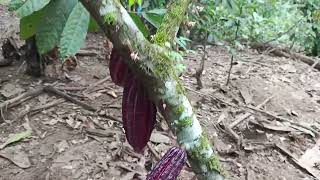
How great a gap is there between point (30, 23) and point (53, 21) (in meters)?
0.17

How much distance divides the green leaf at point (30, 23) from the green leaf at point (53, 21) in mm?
68

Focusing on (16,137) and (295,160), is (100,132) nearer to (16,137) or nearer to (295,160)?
(16,137)

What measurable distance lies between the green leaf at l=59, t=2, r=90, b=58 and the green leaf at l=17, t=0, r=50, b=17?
7 centimetres

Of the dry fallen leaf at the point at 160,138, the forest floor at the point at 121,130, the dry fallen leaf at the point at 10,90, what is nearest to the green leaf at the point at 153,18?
the forest floor at the point at 121,130

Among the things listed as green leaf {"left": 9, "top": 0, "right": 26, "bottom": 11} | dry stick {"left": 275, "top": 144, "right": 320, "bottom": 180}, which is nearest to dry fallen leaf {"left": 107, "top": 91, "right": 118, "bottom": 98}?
dry stick {"left": 275, "top": 144, "right": 320, "bottom": 180}

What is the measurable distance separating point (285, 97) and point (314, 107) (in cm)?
20

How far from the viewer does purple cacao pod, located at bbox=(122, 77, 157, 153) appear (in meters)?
0.94

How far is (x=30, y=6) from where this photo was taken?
1122mm

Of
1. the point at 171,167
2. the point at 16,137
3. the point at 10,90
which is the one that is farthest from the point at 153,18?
the point at 10,90

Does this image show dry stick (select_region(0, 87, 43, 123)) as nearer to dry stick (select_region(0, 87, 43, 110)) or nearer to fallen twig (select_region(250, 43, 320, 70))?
dry stick (select_region(0, 87, 43, 110))

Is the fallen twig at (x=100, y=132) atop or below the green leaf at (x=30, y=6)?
below

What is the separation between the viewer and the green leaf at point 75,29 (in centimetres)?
111

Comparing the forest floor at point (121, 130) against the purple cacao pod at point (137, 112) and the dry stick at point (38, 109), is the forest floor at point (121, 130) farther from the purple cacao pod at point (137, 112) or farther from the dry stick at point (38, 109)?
the purple cacao pod at point (137, 112)

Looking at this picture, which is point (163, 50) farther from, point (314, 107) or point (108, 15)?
point (314, 107)
